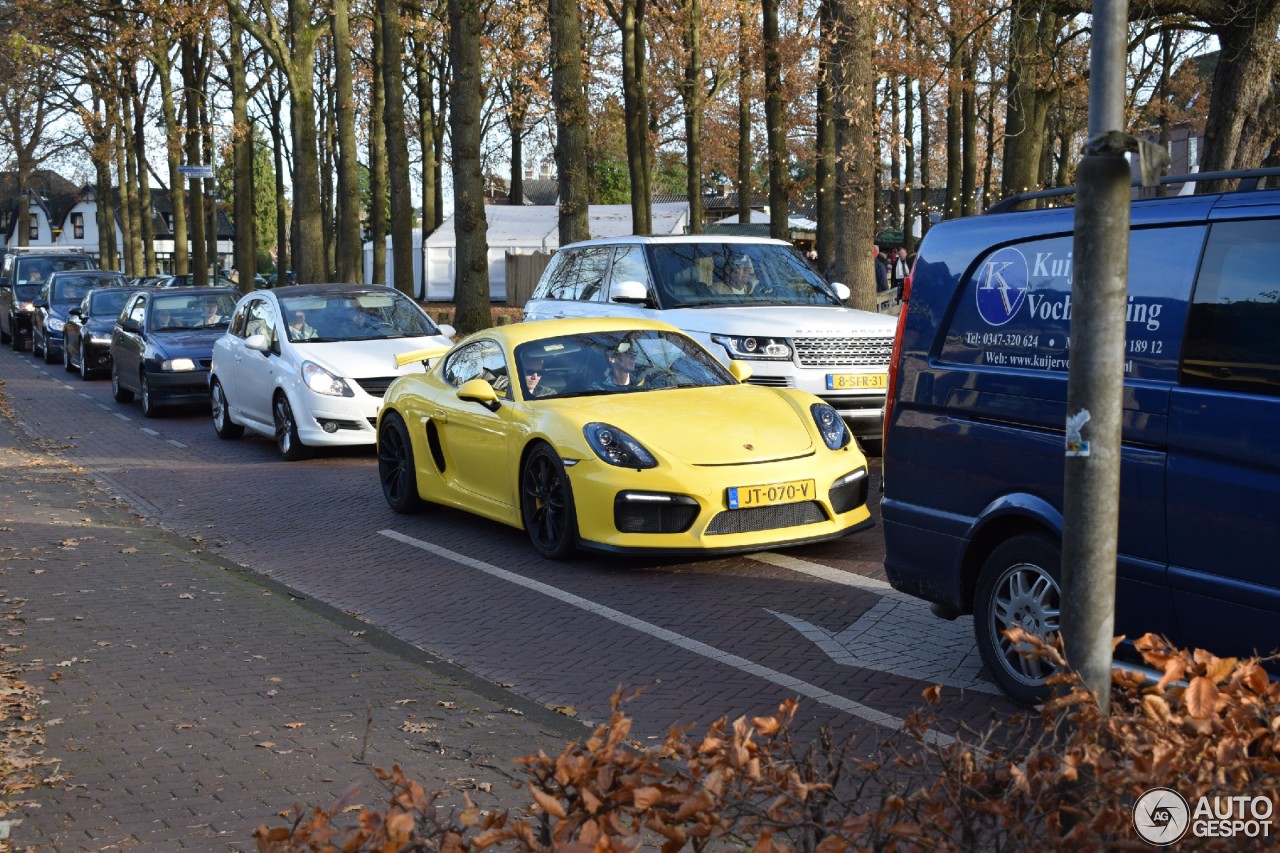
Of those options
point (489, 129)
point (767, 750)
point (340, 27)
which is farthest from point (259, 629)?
point (489, 129)

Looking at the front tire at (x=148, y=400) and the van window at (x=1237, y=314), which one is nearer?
the van window at (x=1237, y=314)

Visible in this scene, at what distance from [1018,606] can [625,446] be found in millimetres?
3343

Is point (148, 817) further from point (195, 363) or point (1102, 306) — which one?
point (195, 363)

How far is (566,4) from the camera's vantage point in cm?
2011

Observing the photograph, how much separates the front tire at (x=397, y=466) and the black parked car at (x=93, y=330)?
1565 centimetres

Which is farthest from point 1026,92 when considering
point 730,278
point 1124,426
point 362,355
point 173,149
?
point 173,149

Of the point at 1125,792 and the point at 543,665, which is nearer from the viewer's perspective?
the point at 1125,792

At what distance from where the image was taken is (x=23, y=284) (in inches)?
1459

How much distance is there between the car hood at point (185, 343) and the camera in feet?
64.1

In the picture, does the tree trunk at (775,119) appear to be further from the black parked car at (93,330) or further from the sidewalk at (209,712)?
the sidewalk at (209,712)

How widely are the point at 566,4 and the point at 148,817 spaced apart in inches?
674

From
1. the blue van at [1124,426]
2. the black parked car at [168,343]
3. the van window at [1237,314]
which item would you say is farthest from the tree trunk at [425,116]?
the van window at [1237,314]

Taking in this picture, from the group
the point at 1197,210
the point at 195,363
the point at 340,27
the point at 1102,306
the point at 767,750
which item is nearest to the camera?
the point at 767,750

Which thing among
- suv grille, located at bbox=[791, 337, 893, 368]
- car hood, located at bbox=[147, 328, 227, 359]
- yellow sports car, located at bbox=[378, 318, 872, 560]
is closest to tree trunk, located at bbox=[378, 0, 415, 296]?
car hood, located at bbox=[147, 328, 227, 359]
